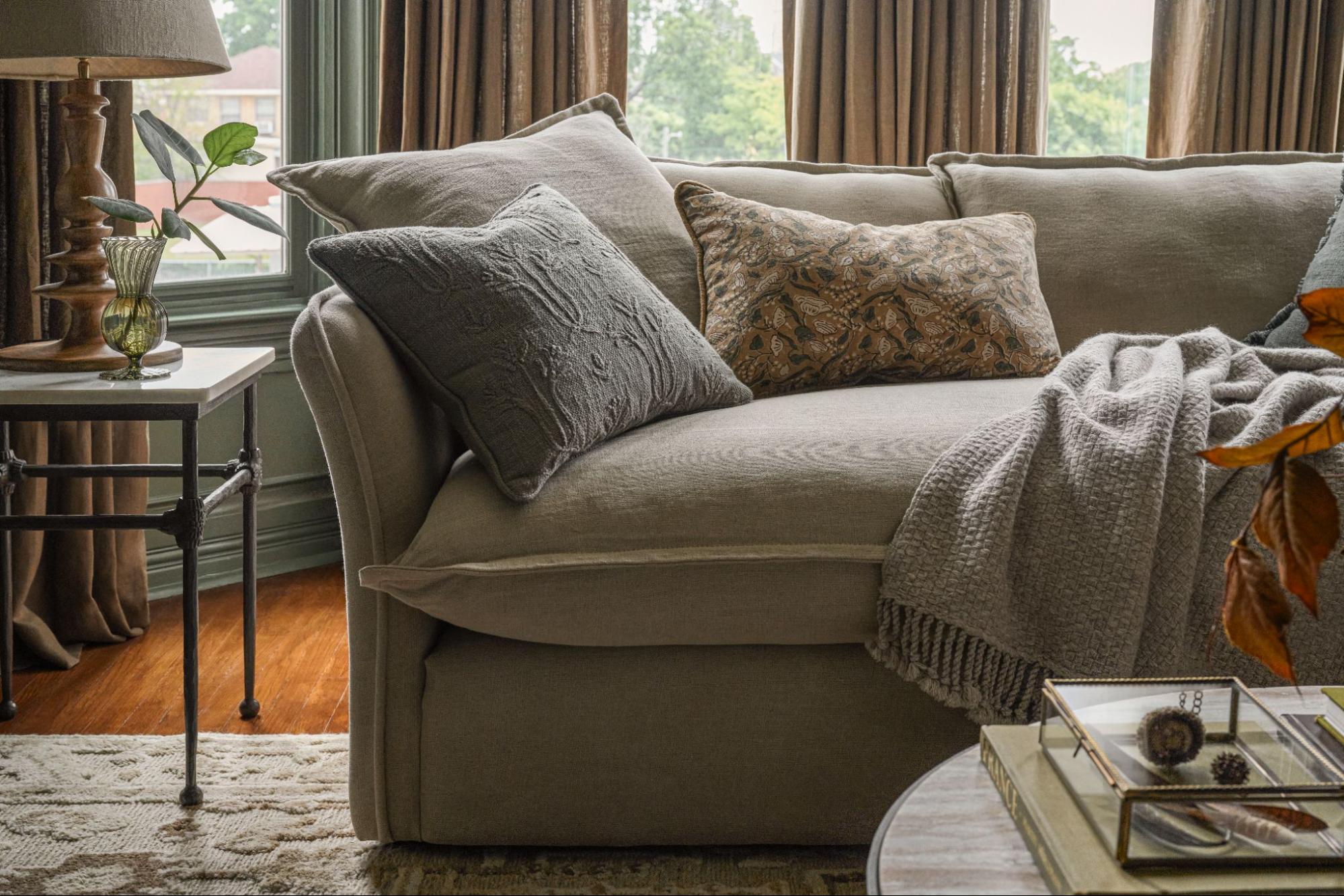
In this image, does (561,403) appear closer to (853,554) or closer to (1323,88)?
(853,554)

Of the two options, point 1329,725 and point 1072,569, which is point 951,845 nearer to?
point 1329,725

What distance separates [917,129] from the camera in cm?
322

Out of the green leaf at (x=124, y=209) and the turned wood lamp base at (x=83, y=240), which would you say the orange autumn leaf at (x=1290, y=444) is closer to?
the green leaf at (x=124, y=209)

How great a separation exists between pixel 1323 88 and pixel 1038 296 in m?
1.65

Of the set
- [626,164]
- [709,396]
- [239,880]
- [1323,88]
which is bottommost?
[239,880]

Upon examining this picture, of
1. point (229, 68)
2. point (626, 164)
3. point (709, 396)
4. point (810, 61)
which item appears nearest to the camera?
point (709, 396)

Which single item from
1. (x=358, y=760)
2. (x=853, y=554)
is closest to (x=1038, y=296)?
(x=853, y=554)

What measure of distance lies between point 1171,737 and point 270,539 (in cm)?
249

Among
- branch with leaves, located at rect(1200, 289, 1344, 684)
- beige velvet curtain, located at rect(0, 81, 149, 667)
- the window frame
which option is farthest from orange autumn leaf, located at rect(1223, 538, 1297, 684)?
the window frame

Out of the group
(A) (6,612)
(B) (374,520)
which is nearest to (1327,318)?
(B) (374,520)

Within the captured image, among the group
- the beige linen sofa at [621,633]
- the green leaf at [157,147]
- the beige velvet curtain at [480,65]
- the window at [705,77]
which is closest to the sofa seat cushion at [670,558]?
the beige linen sofa at [621,633]

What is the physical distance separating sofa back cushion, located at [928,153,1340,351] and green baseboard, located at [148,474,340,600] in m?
1.59

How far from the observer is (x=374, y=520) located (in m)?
1.55

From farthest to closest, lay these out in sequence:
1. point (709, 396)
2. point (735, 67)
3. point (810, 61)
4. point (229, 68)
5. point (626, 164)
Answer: point (735, 67), point (810, 61), point (626, 164), point (229, 68), point (709, 396)
